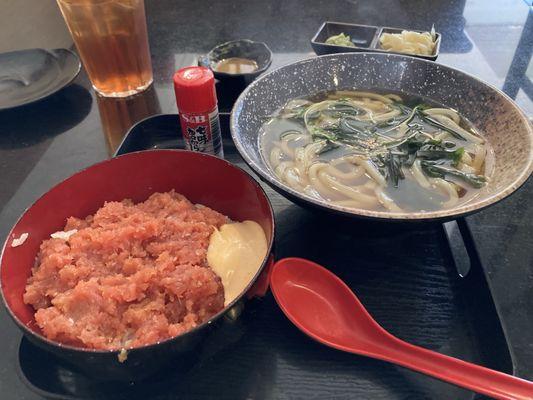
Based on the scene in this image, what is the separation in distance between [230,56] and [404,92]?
2.67ft

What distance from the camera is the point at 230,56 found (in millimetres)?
1916

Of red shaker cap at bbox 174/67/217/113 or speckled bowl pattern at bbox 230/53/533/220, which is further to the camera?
red shaker cap at bbox 174/67/217/113

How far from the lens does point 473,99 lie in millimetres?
1325

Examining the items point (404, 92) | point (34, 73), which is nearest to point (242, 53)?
point (404, 92)

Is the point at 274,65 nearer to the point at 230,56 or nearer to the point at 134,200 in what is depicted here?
the point at 230,56

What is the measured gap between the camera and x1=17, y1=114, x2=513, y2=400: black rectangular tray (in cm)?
86

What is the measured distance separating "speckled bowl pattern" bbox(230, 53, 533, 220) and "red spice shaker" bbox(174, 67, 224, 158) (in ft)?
0.31

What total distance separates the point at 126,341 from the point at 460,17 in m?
2.49

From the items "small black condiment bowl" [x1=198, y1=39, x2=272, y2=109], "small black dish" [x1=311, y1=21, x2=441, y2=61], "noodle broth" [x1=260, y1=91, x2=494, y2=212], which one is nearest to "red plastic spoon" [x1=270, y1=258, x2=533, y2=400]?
"noodle broth" [x1=260, y1=91, x2=494, y2=212]

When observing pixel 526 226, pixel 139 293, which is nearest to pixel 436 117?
pixel 526 226

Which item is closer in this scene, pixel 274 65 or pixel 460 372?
pixel 460 372

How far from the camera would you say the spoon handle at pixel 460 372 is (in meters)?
0.77

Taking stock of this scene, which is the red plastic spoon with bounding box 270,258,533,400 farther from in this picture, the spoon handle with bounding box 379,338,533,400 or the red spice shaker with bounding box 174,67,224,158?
the red spice shaker with bounding box 174,67,224,158

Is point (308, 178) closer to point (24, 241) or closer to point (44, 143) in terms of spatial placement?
point (24, 241)
